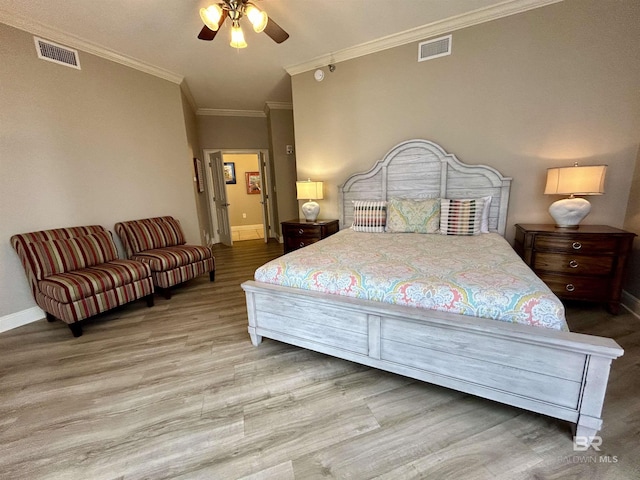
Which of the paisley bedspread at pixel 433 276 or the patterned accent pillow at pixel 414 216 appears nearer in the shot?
the paisley bedspread at pixel 433 276

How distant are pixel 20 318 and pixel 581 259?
5.37 metres

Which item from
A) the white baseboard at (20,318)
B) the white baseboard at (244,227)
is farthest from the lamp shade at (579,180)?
the white baseboard at (244,227)

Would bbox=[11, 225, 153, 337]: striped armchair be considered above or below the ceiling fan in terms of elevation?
below

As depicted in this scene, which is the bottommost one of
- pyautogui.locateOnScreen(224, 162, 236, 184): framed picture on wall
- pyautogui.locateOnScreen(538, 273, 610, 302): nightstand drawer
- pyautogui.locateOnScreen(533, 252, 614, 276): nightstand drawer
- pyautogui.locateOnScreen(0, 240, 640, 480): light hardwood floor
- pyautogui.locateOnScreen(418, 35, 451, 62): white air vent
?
pyautogui.locateOnScreen(0, 240, 640, 480): light hardwood floor

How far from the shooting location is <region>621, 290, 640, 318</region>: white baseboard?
8.07 ft

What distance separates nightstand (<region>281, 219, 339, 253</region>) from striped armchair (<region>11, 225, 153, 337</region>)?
1679 mm

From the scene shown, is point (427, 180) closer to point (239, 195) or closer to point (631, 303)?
point (631, 303)

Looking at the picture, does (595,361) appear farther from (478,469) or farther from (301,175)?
(301,175)

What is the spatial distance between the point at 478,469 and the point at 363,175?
10.2 ft

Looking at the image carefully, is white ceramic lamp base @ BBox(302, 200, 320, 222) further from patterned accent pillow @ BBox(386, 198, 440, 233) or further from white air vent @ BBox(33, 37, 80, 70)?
white air vent @ BBox(33, 37, 80, 70)

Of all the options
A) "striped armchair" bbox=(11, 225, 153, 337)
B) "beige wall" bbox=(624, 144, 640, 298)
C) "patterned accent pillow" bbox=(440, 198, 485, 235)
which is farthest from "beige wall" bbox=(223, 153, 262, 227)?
"beige wall" bbox=(624, 144, 640, 298)

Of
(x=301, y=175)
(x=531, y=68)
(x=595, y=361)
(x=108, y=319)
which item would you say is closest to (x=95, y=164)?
(x=108, y=319)

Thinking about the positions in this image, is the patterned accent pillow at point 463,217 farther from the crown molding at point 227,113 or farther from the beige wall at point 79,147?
the crown molding at point 227,113

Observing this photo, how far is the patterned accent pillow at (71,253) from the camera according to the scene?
261 cm
